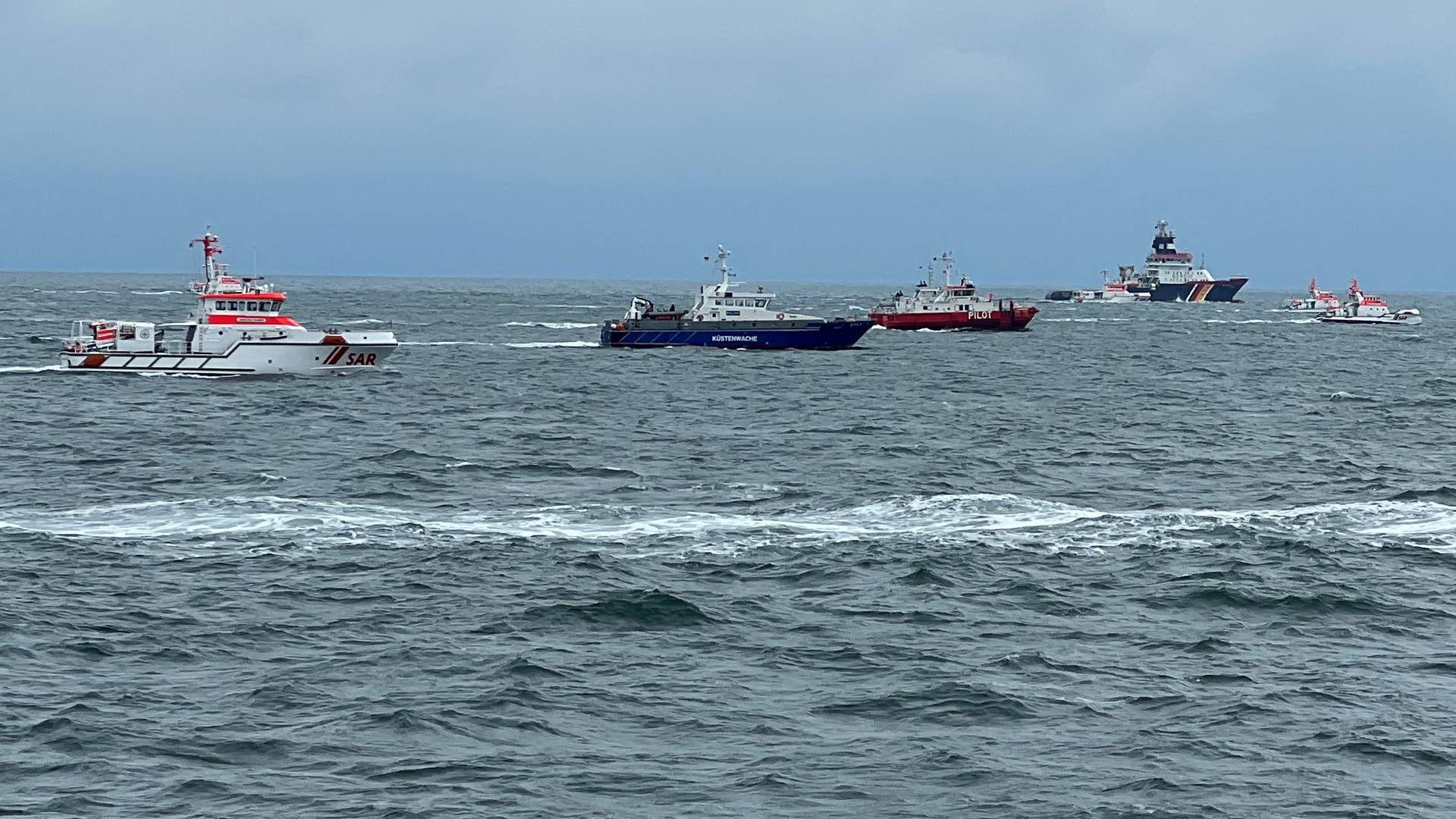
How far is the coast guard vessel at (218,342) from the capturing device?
2899 inches

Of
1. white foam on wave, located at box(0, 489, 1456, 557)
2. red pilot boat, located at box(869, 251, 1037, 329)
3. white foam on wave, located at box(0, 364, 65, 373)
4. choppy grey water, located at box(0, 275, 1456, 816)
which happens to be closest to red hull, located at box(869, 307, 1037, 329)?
red pilot boat, located at box(869, 251, 1037, 329)

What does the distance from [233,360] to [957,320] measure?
84.4 metres

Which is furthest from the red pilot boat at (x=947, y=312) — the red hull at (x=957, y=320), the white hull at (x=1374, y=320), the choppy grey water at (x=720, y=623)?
the choppy grey water at (x=720, y=623)

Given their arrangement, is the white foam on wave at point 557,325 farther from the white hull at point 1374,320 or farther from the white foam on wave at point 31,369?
the white hull at point 1374,320

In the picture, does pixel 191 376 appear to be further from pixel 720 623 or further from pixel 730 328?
pixel 720 623

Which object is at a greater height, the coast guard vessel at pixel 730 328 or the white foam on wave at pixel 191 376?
the coast guard vessel at pixel 730 328

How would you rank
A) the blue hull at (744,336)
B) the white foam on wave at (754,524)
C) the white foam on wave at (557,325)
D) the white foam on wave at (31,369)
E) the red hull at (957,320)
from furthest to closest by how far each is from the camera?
the white foam on wave at (557,325), the red hull at (957,320), the blue hull at (744,336), the white foam on wave at (31,369), the white foam on wave at (754,524)

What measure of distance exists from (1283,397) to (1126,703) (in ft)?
188

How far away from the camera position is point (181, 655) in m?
23.5

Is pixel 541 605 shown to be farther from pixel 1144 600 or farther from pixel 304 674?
pixel 1144 600

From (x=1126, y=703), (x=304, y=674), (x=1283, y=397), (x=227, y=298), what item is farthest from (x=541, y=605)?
(x=1283, y=397)

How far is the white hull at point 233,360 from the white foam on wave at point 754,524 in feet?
126

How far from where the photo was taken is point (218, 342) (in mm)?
74688

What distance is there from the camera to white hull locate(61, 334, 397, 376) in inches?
2940
